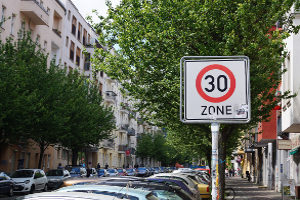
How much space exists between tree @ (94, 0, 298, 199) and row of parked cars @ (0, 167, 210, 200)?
3301mm

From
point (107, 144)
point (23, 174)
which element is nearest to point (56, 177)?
point (23, 174)

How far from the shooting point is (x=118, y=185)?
10.9 metres

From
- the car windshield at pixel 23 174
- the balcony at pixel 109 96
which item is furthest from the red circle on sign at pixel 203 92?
the balcony at pixel 109 96

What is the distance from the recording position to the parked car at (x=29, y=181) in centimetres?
2712

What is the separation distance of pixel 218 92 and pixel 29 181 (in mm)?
24659

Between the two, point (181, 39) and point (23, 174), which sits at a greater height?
point (181, 39)

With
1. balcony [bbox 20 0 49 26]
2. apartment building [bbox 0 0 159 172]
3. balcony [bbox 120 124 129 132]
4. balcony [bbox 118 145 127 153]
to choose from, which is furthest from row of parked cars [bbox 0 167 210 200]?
balcony [bbox 120 124 129 132]

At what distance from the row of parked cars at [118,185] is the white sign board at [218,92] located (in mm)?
1259

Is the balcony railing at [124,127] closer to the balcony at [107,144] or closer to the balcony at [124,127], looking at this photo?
the balcony at [124,127]

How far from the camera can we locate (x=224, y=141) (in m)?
19.1

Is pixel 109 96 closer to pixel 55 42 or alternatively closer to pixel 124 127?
pixel 124 127

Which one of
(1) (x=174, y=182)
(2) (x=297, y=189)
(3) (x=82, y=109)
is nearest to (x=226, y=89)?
(1) (x=174, y=182)

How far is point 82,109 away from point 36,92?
9.28 metres

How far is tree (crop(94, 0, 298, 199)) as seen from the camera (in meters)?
15.6
